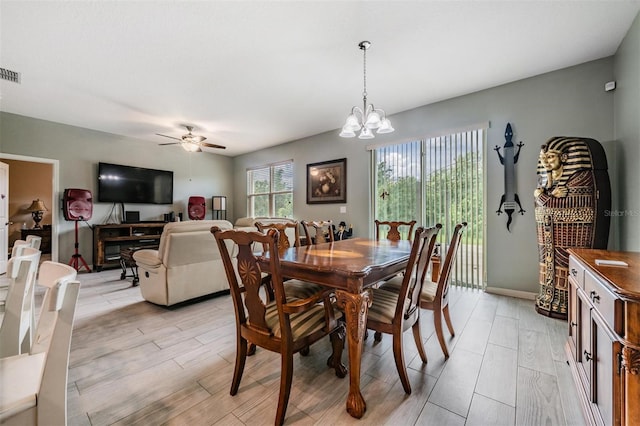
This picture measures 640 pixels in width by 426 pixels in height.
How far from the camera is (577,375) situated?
4.67 feet

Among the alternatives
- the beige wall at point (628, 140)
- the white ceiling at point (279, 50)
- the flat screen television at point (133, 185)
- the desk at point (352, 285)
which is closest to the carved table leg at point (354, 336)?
the desk at point (352, 285)

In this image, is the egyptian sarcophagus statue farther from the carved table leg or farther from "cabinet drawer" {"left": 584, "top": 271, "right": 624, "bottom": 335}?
the carved table leg

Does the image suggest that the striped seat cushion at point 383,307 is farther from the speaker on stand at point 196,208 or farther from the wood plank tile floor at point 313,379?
the speaker on stand at point 196,208

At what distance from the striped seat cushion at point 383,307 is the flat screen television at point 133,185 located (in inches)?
223

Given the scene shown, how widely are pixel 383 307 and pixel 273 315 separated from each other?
69cm

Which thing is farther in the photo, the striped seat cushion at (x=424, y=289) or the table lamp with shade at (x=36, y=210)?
the table lamp with shade at (x=36, y=210)

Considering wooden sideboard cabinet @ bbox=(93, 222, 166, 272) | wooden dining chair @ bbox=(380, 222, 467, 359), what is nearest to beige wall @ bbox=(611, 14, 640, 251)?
wooden dining chair @ bbox=(380, 222, 467, 359)

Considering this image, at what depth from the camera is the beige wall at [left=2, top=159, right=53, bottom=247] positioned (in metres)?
6.37

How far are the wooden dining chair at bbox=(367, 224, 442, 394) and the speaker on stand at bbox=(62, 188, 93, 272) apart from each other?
213 inches

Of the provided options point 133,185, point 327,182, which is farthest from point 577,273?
point 133,185

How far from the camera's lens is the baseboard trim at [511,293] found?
304 centimetres

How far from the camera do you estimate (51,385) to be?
2.52 ft

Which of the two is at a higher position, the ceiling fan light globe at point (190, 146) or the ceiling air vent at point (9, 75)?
the ceiling air vent at point (9, 75)

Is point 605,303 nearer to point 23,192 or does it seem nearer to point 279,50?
point 279,50
